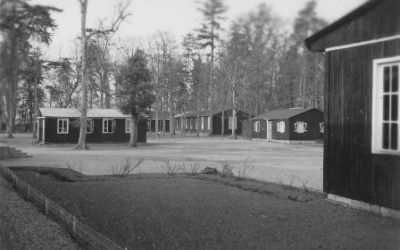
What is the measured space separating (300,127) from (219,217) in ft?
91.1

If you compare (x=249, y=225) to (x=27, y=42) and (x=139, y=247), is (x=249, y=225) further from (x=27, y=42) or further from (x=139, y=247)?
(x=27, y=42)

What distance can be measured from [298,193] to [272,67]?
5.44m

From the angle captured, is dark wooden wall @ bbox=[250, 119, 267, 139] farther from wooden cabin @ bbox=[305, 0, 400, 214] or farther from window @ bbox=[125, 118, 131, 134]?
wooden cabin @ bbox=[305, 0, 400, 214]

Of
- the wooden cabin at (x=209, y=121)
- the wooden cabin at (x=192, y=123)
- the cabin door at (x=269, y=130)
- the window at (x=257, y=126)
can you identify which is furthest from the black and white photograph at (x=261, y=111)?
the wooden cabin at (x=192, y=123)

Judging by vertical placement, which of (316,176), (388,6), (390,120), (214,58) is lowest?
(316,176)

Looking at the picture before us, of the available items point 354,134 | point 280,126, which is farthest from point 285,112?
point 280,126

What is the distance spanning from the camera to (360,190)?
602cm

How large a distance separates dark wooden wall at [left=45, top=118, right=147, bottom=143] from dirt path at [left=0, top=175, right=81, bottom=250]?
22314 millimetres

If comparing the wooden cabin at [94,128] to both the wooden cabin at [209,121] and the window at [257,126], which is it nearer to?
the window at [257,126]

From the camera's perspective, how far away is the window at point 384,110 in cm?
512

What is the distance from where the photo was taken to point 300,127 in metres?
33.0

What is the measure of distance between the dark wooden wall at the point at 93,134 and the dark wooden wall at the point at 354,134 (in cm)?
2322

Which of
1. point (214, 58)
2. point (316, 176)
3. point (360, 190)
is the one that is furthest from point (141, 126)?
point (214, 58)

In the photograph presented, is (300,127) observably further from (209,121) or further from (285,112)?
(209,121)
